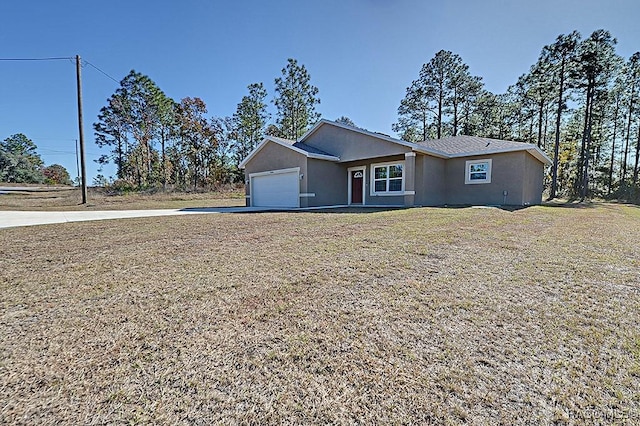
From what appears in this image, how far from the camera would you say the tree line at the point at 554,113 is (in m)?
22.0

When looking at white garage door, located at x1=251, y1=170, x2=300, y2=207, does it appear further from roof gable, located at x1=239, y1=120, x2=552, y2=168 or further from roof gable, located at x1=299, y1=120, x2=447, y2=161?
roof gable, located at x1=299, y1=120, x2=447, y2=161

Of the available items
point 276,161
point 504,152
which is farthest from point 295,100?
point 504,152

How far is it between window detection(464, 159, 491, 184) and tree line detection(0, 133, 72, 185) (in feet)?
222

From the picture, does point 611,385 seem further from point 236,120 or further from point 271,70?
point 236,120

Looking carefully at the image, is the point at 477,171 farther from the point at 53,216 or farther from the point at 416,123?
the point at 416,123

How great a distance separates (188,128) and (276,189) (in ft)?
71.4

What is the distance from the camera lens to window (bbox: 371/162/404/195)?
45.1 ft

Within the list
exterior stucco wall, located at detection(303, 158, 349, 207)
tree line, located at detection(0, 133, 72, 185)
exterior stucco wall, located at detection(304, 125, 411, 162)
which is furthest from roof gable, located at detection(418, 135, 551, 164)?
tree line, located at detection(0, 133, 72, 185)

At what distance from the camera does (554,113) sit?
2884 centimetres

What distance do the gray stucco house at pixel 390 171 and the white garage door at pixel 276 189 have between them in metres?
0.05

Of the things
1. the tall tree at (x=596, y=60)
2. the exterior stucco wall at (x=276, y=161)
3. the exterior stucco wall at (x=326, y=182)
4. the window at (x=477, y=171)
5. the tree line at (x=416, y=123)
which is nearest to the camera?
the window at (x=477, y=171)

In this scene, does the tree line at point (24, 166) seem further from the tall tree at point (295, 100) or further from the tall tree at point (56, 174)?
the tall tree at point (295, 100)

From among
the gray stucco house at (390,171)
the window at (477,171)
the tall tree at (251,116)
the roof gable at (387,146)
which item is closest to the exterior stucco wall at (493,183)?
the gray stucco house at (390,171)

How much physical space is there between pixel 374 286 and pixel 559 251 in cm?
367
